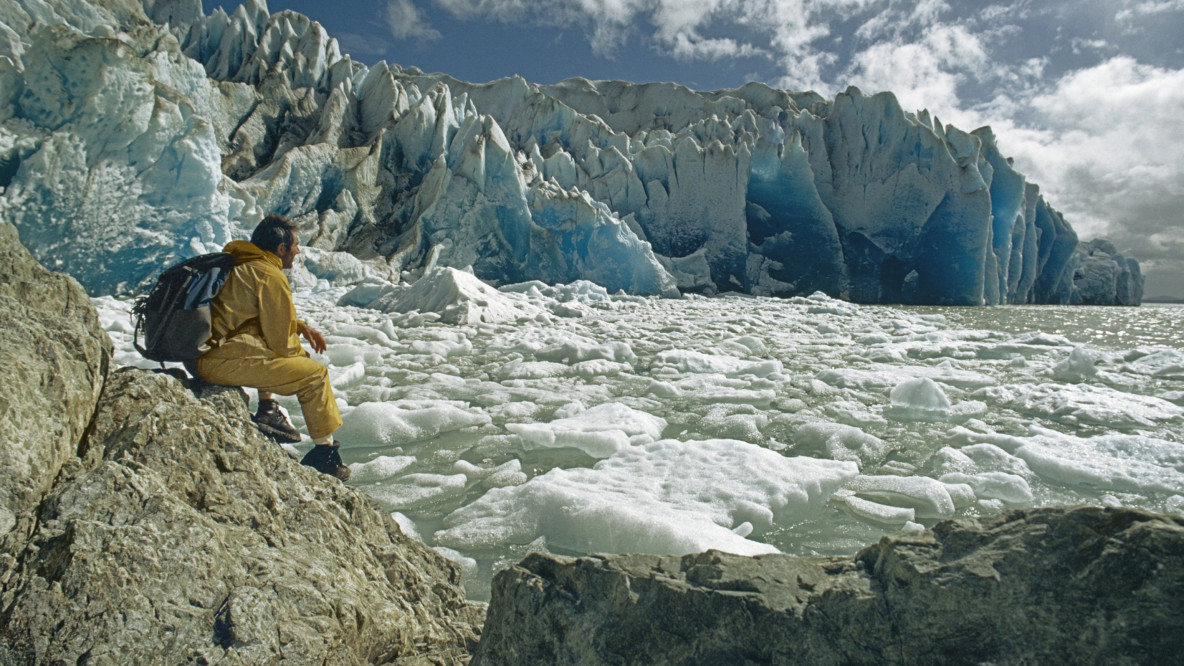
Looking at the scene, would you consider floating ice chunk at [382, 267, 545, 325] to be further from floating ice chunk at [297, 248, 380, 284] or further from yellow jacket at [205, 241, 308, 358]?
yellow jacket at [205, 241, 308, 358]

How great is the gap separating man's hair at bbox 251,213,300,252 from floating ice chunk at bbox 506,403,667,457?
1480mm

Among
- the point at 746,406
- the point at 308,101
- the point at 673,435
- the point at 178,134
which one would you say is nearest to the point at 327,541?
the point at 673,435

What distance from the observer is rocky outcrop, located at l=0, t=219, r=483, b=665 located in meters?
0.81

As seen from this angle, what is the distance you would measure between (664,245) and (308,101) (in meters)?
14.3

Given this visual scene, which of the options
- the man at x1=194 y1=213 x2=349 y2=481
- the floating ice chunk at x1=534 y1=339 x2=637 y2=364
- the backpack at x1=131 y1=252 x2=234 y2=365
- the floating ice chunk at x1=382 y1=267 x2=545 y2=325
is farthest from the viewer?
the floating ice chunk at x1=382 y1=267 x2=545 y2=325

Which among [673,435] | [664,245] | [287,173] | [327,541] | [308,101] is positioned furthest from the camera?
[664,245]

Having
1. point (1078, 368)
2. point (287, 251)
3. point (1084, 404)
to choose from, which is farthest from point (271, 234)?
point (1078, 368)

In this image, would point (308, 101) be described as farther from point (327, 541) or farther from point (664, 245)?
point (327, 541)

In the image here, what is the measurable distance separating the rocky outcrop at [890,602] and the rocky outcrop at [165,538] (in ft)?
1.02

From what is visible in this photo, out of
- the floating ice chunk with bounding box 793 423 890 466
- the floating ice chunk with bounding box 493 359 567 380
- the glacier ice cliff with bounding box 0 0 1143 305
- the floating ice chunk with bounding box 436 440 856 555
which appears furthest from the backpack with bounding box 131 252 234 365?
the glacier ice cliff with bounding box 0 0 1143 305

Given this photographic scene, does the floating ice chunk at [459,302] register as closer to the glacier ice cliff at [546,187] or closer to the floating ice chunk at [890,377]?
the glacier ice cliff at [546,187]

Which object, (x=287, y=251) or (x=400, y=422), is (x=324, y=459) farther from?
(x=400, y=422)

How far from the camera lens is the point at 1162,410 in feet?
12.4

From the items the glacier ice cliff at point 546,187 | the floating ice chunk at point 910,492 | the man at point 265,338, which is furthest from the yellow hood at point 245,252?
the glacier ice cliff at point 546,187
